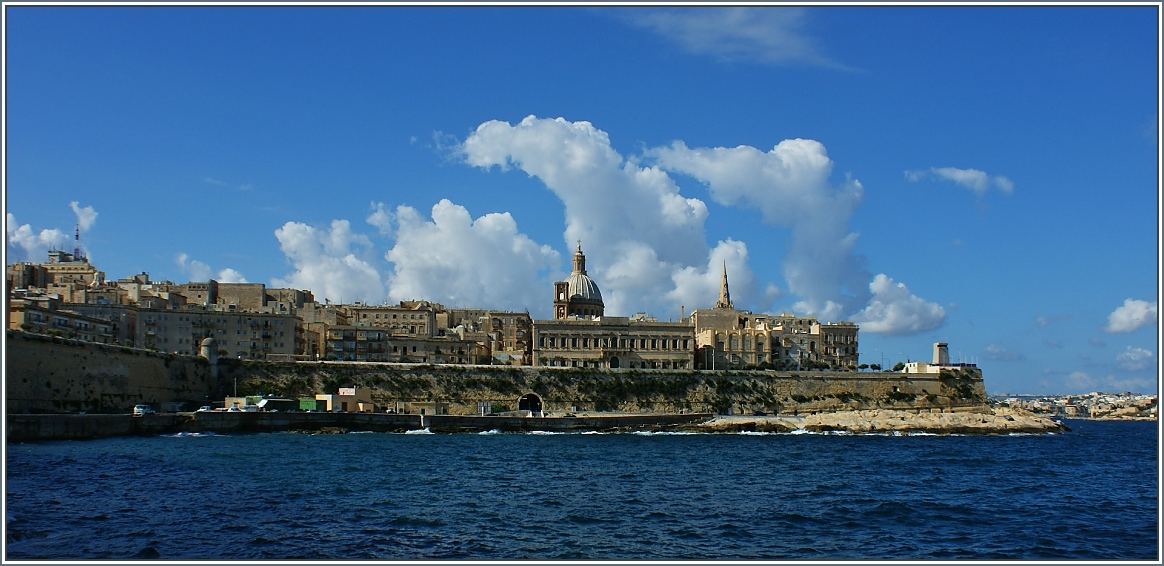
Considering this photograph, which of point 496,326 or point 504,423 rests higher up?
point 496,326

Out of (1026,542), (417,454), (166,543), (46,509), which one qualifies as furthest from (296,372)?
(1026,542)

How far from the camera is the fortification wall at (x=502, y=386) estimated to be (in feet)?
182

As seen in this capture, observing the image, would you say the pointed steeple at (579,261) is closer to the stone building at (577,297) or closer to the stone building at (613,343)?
the stone building at (577,297)

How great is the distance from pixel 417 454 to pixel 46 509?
18748mm

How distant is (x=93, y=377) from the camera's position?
51688 mm

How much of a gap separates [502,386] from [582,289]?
1165 inches

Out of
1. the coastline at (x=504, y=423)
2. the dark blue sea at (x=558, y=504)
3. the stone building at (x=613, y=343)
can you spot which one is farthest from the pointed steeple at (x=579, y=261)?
the dark blue sea at (x=558, y=504)

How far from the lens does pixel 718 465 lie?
117 feet

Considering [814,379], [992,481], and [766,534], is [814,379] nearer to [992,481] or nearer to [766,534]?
[992,481]

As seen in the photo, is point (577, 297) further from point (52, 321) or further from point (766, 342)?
point (52, 321)

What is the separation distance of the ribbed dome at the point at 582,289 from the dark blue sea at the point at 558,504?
56.5 meters

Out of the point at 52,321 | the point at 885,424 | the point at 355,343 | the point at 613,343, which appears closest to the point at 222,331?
the point at 355,343

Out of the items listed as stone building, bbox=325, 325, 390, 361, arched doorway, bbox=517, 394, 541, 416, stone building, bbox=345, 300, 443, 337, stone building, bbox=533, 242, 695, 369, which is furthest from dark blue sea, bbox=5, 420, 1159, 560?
stone building, bbox=345, 300, 443, 337

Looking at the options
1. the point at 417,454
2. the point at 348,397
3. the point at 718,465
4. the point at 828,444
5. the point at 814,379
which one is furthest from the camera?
the point at 814,379
